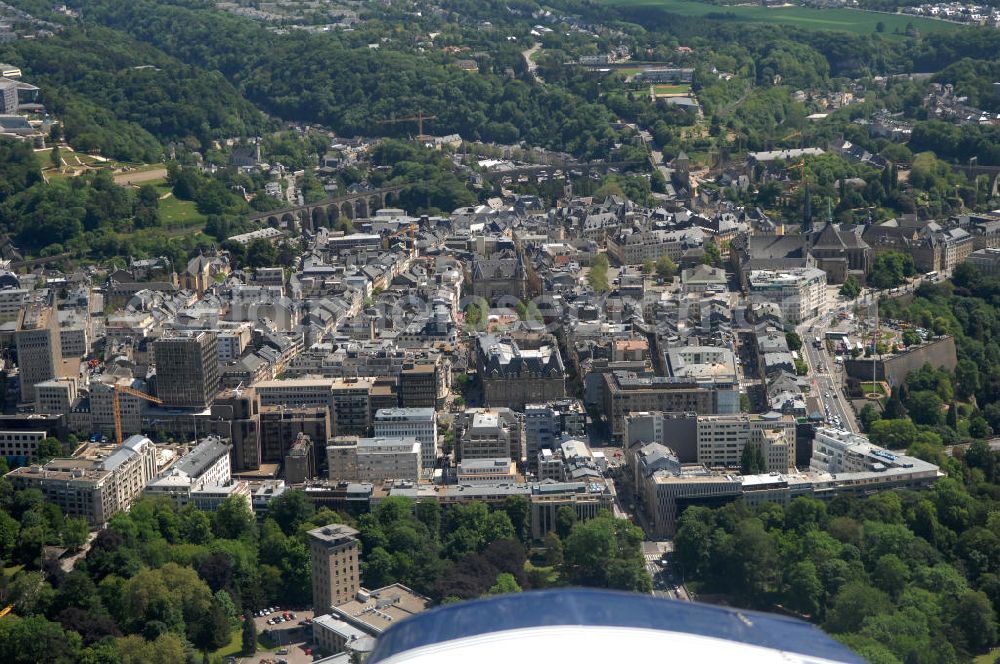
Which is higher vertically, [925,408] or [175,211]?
[175,211]

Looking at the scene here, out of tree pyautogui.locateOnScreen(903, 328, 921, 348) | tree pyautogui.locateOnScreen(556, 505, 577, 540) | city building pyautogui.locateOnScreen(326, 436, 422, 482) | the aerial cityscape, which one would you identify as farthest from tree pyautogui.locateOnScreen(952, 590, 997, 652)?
tree pyautogui.locateOnScreen(903, 328, 921, 348)

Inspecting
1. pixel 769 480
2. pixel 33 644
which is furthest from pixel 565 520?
pixel 33 644

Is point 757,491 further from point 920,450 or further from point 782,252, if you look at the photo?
point 782,252

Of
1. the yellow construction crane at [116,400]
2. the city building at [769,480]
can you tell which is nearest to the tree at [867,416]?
the city building at [769,480]

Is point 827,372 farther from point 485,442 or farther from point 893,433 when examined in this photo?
point 485,442

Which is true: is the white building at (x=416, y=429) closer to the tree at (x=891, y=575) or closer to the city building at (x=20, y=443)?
the city building at (x=20, y=443)

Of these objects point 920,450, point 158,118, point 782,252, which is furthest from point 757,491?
point 158,118
